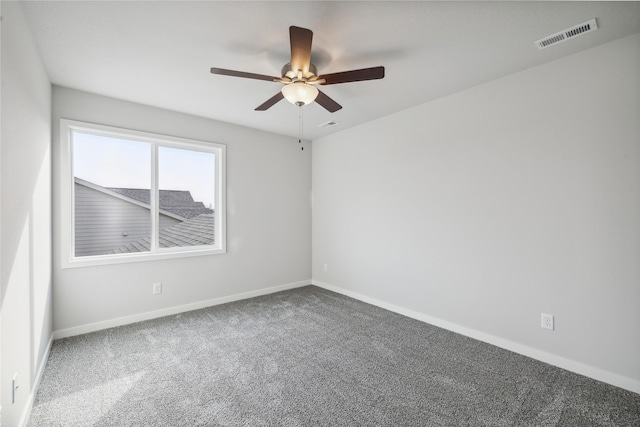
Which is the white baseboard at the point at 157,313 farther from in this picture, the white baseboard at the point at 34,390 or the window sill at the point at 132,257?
the window sill at the point at 132,257

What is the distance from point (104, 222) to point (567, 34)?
4.63m

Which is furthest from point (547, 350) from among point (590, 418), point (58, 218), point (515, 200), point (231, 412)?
point (58, 218)

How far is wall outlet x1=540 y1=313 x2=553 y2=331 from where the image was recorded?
2.46m

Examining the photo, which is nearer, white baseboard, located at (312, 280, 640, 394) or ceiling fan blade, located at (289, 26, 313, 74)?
ceiling fan blade, located at (289, 26, 313, 74)

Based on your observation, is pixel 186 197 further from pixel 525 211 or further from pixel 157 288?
pixel 525 211

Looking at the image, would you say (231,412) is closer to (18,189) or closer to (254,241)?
(18,189)

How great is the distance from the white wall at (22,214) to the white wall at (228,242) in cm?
46

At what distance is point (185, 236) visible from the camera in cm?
385

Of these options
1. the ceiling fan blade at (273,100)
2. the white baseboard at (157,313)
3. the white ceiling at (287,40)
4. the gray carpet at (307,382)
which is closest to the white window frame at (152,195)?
the white ceiling at (287,40)

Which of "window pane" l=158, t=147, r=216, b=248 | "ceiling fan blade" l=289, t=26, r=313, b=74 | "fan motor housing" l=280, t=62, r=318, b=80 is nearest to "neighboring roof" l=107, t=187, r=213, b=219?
"window pane" l=158, t=147, r=216, b=248

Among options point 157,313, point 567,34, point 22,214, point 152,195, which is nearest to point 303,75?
point 567,34

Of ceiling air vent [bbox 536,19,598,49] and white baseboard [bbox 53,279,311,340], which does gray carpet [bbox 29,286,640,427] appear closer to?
white baseboard [bbox 53,279,311,340]

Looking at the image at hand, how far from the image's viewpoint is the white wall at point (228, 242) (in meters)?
2.98

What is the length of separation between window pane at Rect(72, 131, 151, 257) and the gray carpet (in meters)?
0.98
